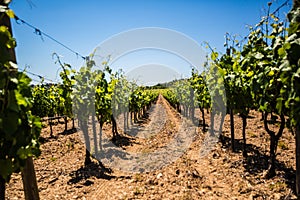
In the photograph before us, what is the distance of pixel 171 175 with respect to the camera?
22.6 ft

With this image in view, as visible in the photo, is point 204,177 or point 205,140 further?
point 205,140

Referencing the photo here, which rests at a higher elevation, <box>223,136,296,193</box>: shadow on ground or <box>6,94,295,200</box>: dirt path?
<box>223,136,296,193</box>: shadow on ground

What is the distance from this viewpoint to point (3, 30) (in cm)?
226

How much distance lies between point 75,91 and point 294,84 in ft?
23.9

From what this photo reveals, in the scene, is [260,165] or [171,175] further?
[260,165]

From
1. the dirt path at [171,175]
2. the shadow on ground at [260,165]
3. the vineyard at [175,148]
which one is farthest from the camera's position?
the shadow on ground at [260,165]

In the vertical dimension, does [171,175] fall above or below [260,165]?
below

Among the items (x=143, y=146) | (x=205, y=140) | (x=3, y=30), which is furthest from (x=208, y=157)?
(x=3, y=30)

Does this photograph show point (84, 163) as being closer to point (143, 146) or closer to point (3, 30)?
point (143, 146)

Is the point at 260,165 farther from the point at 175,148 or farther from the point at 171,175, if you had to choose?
the point at 175,148

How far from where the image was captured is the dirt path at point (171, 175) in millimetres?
5734

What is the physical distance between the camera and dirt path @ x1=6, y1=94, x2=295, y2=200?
573 cm

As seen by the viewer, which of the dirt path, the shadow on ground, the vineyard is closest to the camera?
the vineyard

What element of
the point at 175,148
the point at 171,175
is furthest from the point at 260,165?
the point at 175,148
